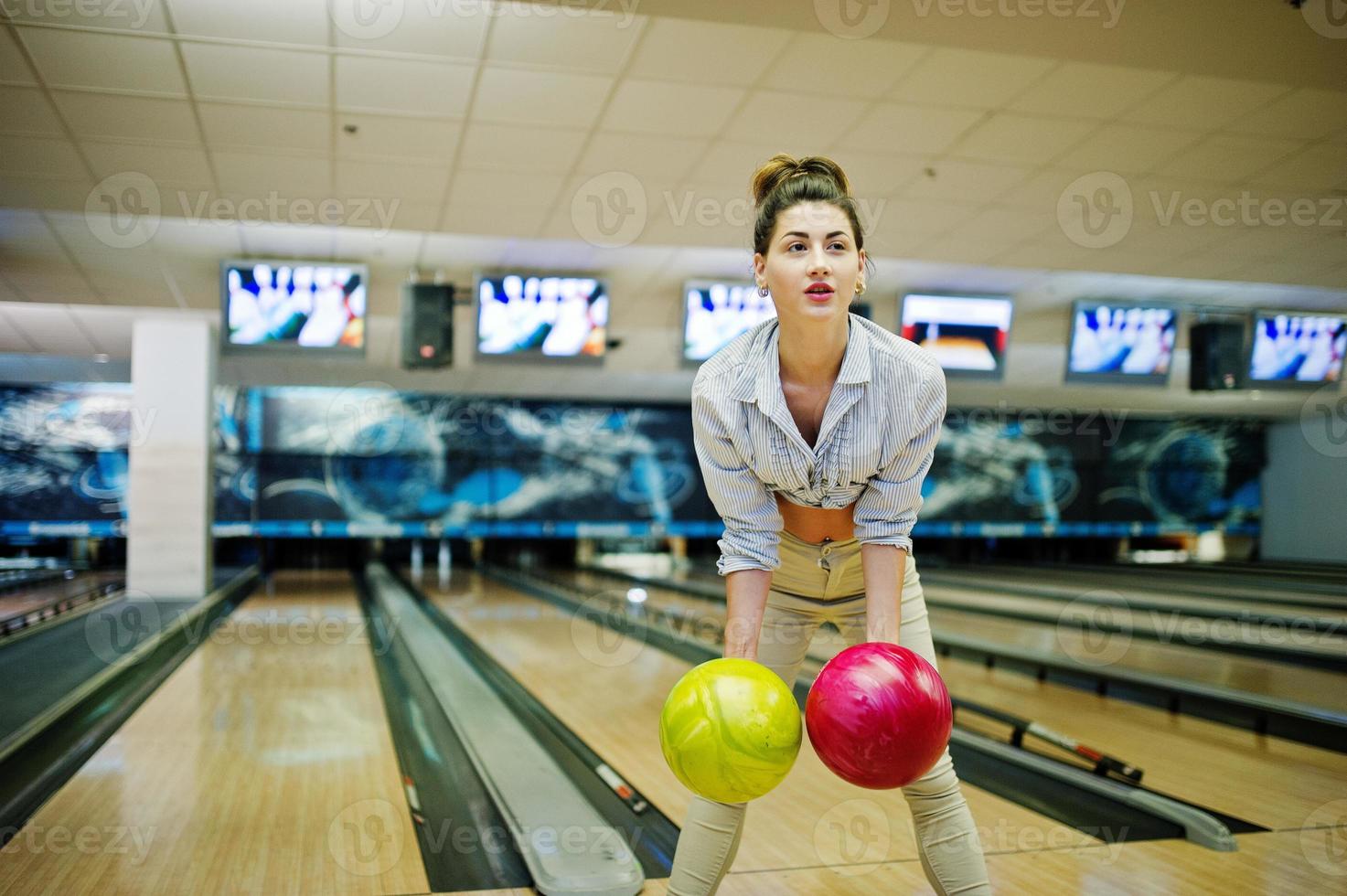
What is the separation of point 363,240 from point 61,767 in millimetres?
3341

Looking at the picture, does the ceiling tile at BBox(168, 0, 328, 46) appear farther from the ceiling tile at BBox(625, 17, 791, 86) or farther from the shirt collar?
the shirt collar

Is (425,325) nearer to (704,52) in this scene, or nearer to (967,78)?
(704,52)

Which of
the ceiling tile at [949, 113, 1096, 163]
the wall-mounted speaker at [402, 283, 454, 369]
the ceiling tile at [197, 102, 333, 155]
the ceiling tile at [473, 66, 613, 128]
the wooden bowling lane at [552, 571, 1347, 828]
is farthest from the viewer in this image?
the wall-mounted speaker at [402, 283, 454, 369]

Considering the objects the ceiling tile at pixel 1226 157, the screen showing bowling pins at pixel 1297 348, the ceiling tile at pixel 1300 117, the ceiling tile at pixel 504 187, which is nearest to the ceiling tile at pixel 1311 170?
the ceiling tile at pixel 1226 157

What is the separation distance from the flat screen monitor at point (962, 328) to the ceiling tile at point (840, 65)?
2.96 metres

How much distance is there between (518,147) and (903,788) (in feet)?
10.4

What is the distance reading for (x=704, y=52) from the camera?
311cm

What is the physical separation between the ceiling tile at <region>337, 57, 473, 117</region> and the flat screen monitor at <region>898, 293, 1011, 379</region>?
11.7ft

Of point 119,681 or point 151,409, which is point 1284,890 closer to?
point 119,681

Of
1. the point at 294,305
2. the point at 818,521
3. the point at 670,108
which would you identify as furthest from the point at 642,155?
the point at 818,521

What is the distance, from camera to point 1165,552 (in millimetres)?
12797

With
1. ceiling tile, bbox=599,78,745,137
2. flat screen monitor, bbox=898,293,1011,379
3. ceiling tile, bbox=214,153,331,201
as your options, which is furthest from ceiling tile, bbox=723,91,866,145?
flat screen monitor, bbox=898,293,1011,379

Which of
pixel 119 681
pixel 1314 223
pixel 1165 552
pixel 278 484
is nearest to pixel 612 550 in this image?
pixel 278 484

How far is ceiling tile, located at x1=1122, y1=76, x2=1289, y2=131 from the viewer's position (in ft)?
10.7
